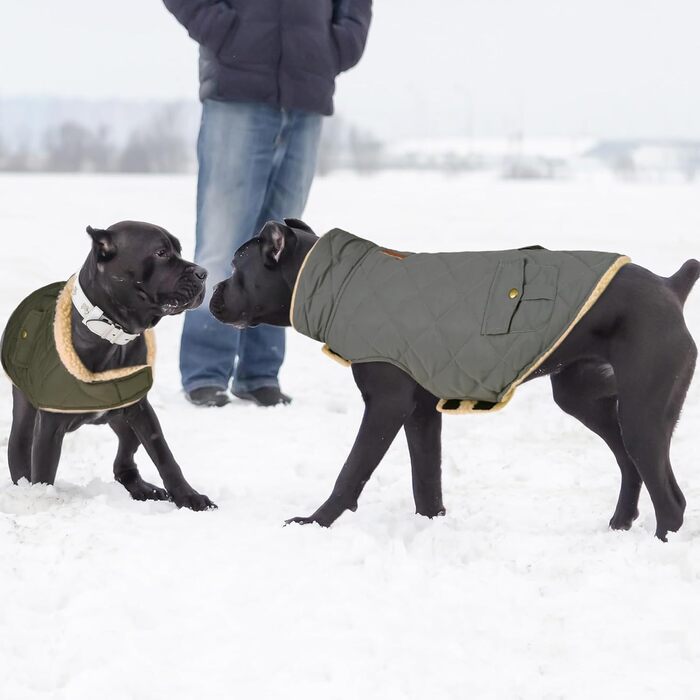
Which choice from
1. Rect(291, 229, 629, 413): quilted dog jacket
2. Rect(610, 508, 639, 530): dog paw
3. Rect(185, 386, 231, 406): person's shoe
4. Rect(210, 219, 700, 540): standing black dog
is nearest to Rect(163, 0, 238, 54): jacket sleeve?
Rect(185, 386, 231, 406): person's shoe

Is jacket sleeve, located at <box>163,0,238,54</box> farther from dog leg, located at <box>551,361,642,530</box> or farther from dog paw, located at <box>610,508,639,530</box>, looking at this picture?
dog paw, located at <box>610,508,639,530</box>

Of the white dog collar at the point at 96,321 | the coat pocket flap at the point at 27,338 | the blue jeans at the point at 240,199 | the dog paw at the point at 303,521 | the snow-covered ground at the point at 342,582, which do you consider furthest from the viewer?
the blue jeans at the point at 240,199

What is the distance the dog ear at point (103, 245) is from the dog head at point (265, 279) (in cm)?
37

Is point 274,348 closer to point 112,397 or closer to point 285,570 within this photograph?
point 112,397

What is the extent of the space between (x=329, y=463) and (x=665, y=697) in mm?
2218

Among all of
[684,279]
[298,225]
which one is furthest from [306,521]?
[684,279]

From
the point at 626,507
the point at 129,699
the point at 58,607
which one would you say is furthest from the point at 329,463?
the point at 129,699

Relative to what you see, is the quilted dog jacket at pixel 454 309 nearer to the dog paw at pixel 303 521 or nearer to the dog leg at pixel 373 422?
the dog leg at pixel 373 422

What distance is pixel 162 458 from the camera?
3387 millimetres

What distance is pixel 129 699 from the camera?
6.99 feet

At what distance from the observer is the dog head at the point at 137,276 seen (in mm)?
3182

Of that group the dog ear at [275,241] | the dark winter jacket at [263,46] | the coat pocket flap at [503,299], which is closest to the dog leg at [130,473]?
the dog ear at [275,241]

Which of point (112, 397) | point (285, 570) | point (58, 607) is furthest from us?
point (112, 397)

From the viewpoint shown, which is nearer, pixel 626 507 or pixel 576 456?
pixel 626 507
